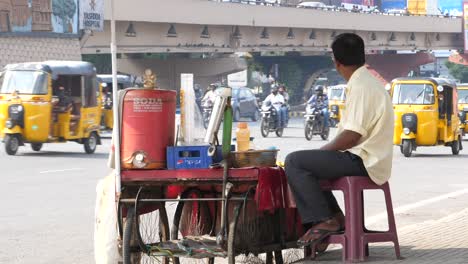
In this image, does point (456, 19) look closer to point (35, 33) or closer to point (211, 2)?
point (211, 2)

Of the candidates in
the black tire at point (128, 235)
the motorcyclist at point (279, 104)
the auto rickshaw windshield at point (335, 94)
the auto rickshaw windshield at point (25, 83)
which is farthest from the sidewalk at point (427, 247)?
the auto rickshaw windshield at point (335, 94)

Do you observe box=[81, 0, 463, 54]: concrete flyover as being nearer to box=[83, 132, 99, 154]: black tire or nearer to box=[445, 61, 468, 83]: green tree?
box=[83, 132, 99, 154]: black tire

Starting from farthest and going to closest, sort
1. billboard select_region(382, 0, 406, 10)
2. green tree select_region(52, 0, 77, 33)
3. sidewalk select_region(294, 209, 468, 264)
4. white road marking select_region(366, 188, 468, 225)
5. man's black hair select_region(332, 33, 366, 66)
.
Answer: billboard select_region(382, 0, 406, 10) → green tree select_region(52, 0, 77, 33) → white road marking select_region(366, 188, 468, 225) → sidewalk select_region(294, 209, 468, 264) → man's black hair select_region(332, 33, 366, 66)

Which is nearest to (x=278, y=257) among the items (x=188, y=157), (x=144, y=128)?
(x=188, y=157)

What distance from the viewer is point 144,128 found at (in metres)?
7.81

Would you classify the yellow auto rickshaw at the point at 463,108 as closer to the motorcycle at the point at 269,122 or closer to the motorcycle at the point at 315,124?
the motorcycle at the point at 315,124

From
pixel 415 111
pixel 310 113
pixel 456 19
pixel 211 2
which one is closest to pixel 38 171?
pixel 415 111

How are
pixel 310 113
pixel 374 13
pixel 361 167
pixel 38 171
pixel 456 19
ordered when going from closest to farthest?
pixel 361 167
pixel 38 171
pixel 310 113
pixel 374 13
pixel 456 19

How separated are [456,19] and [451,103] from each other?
2897 inches

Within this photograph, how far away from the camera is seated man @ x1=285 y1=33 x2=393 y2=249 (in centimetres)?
773

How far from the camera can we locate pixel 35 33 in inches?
2375

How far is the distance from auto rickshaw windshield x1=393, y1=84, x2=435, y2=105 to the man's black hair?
21.1m

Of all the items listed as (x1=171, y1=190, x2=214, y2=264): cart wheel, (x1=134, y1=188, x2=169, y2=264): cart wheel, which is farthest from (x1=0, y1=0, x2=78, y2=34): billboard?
(x1=171, y1=190, x2=214, y2=264): cart wheel

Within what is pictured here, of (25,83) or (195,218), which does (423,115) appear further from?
(195,218)
